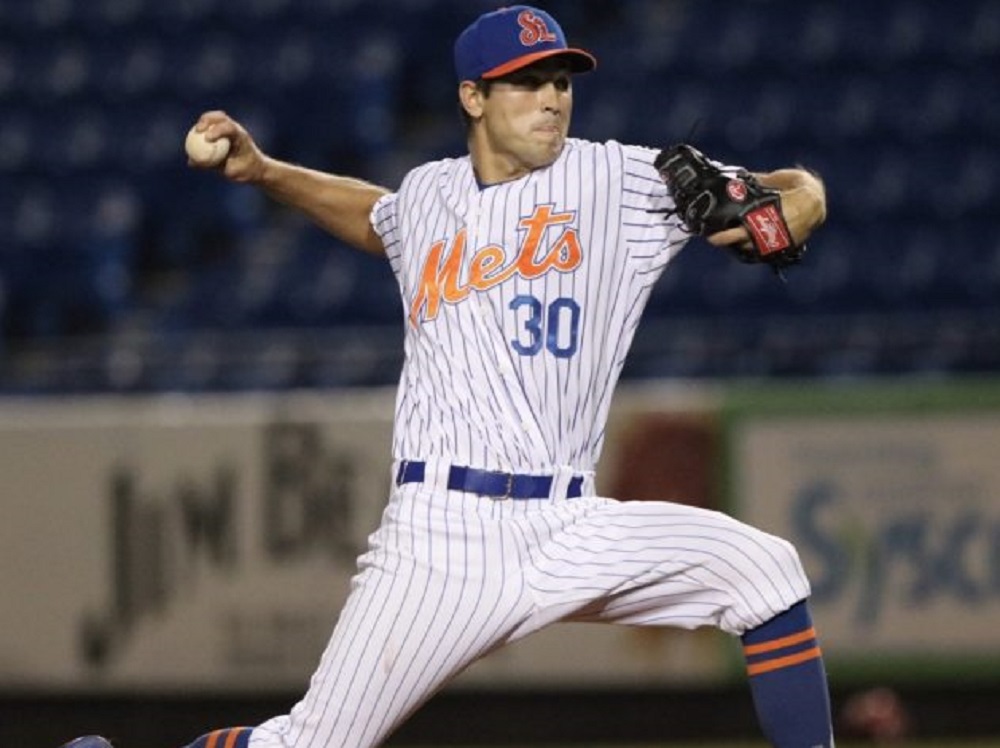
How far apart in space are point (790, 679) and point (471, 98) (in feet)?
4.62

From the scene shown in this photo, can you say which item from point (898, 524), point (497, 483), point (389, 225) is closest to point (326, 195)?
point (389, 225)

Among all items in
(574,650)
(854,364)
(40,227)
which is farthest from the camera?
(40,227)

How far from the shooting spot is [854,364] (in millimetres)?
9375

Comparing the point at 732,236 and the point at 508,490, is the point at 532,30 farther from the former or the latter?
the point at 508,490

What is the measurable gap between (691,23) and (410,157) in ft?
6.27

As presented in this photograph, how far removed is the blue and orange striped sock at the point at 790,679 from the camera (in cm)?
430

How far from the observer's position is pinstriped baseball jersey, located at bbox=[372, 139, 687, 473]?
14.6 feet

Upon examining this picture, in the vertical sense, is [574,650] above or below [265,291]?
below

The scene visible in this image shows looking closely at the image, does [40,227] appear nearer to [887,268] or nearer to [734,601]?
[887,268]

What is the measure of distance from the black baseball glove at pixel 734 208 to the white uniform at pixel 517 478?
0.54ft

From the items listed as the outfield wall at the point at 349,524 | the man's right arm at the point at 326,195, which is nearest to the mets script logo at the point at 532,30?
the man's right arm at the point at 326,195

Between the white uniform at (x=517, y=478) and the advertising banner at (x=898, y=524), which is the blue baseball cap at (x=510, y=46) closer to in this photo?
the white uniform at (x=517, y=478)

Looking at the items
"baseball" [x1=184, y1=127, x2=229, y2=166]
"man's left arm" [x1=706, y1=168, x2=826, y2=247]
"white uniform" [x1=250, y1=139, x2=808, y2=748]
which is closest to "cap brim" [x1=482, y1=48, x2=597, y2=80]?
"white uniform" [x1=250, y1=139, x2=808, y2=748]

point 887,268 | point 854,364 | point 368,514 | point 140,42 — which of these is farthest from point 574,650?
point 140,42
